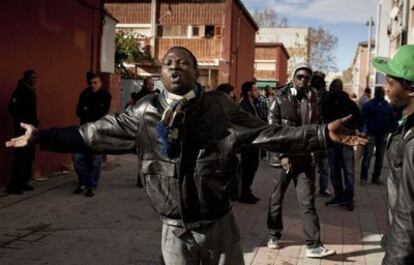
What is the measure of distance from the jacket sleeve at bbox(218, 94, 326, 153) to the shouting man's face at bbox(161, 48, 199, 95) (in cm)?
25

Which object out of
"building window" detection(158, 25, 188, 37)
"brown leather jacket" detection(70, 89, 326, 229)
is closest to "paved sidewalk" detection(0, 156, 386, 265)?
"brown leather jacket" detection(70, 89, 326, 229)

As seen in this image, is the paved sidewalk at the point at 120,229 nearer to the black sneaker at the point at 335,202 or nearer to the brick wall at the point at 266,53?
the black sneaker at the point at 335,202

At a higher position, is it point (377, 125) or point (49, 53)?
point (49, 53)

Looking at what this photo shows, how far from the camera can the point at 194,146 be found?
3.01 meters

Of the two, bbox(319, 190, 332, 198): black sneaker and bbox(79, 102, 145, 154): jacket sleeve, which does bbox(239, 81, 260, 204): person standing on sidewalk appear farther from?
bbox(79, 102, 145, 154): jacket sleeve

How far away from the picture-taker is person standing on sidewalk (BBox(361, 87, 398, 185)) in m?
11.1

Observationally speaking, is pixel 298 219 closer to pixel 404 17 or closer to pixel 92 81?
pixel 92 81

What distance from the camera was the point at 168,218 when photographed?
3.11 meters

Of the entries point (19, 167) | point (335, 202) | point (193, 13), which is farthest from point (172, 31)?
point (335, 202)

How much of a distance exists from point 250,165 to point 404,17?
12.6 meters

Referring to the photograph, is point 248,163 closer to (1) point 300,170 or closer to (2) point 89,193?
(2) point 89,193

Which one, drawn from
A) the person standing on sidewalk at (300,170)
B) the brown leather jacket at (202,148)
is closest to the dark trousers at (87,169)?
the person standing on sidewalk at (300,170)

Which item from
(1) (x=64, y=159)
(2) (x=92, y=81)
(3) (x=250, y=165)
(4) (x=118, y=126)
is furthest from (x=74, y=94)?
(4) (x=118, y=126)

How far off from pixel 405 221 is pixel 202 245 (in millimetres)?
1116
